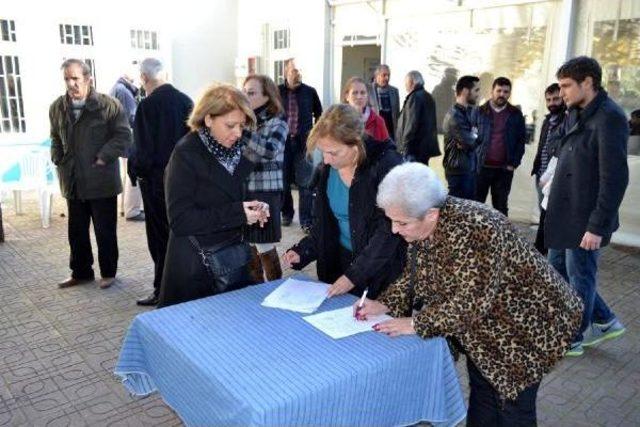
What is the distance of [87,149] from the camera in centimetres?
426

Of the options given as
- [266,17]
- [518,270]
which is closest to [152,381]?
[518,270]

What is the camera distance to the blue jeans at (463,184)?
18.8ft

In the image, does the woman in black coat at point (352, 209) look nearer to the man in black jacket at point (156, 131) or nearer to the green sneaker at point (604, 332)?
the man in black jacket at point (156, 131)

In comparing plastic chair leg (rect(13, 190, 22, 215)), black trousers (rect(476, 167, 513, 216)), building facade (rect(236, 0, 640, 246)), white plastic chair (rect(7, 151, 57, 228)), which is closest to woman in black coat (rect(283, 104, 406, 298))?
black trousers (rect(476, 167, 513, 216))

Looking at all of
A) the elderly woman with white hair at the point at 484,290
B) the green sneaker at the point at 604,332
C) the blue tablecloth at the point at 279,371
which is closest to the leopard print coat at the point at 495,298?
the elderly woman with white hair at the point at 484,290

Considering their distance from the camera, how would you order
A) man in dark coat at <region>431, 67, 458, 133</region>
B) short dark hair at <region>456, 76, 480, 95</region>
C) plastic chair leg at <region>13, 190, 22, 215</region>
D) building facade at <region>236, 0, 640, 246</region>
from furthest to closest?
man in dark coat at <region>431, 67, 458, 133</region> → plastic chair leg at <region>13, 190, 22, 215</region> → building facade at <region>236, 0, 640, 246</region> → short dark hair at <region>456, 76, 480, 95</region>

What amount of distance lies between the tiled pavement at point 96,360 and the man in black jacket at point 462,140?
1.54 metres

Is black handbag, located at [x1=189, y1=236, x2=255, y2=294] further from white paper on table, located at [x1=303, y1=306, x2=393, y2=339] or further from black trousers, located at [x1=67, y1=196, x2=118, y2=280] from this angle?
black trousers, located at [x1=67, y1=196, x2=118, y2=280]

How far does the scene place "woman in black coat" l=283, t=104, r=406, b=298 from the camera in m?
2.35

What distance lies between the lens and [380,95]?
673cm

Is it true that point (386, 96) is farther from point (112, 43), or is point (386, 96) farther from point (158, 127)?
point (112, 43)

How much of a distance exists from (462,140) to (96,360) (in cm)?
386

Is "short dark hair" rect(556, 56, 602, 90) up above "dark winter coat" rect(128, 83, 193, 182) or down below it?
above

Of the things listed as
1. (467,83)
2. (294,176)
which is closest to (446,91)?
(467,83)
